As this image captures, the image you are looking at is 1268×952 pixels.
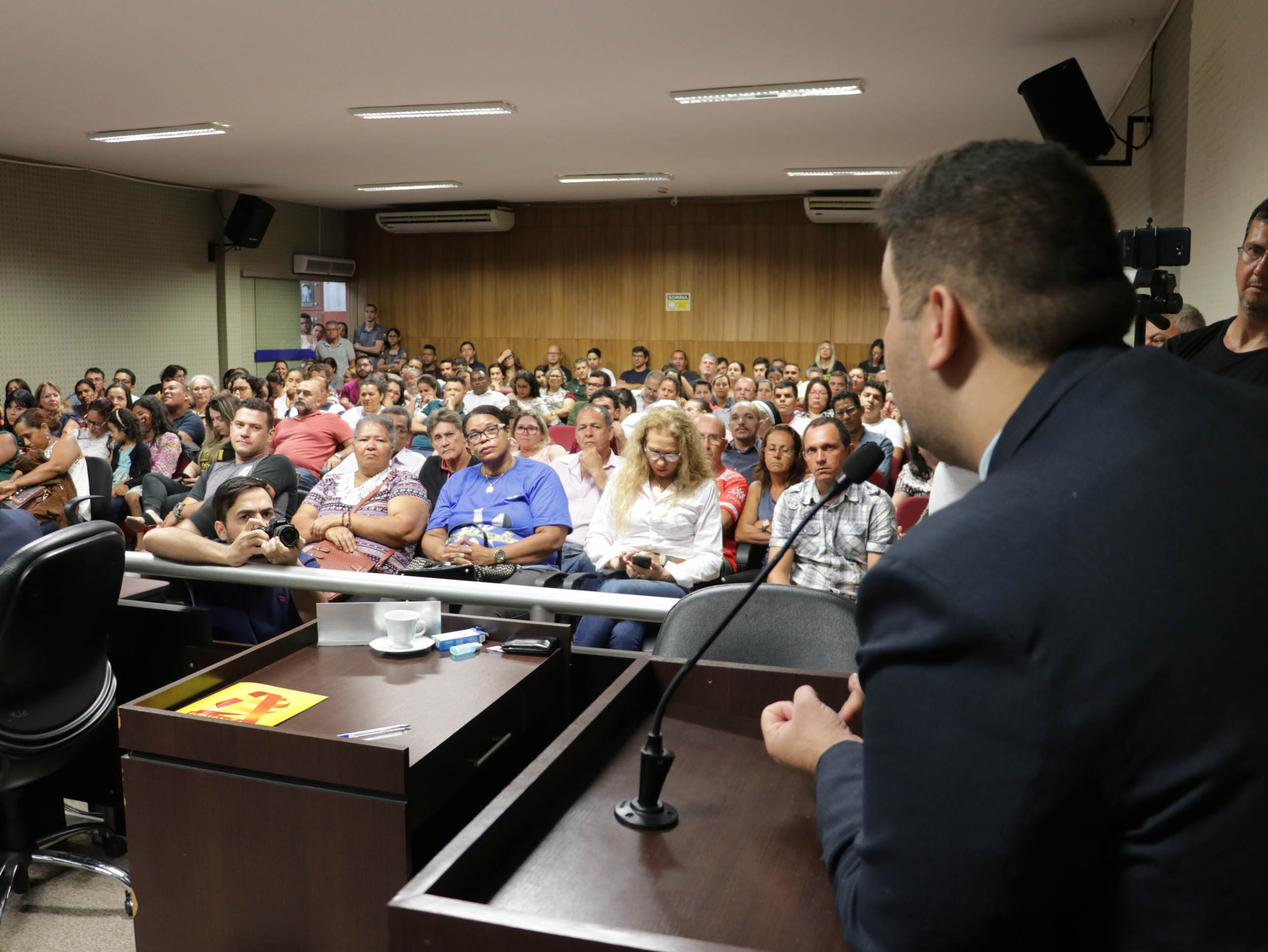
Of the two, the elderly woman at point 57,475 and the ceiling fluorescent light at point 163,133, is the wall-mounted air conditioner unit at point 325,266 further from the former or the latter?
the elderly woman at point 57,475

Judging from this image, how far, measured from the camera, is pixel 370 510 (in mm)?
3939

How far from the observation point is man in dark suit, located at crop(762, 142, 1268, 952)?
0.65m

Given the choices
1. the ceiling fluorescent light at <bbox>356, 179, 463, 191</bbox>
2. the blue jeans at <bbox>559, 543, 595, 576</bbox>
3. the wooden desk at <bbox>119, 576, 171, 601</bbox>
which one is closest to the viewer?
the wooden desk at <bbox>119, 576, 171, 601</bbox>

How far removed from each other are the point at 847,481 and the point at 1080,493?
1.59 feet

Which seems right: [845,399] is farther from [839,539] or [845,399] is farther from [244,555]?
[244,555]

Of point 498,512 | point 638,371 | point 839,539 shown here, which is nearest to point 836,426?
point 839,539

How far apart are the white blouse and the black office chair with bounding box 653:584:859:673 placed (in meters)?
1.81

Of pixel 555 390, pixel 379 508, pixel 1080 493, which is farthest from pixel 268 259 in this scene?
pixel 1080 493

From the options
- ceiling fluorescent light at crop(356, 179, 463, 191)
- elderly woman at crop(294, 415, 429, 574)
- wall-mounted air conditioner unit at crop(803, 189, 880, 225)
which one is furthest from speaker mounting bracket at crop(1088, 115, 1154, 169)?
ceiling fluorescent light at crop(356, 179, 463, 191)

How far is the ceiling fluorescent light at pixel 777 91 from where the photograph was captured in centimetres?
657

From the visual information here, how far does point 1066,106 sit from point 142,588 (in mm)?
5483

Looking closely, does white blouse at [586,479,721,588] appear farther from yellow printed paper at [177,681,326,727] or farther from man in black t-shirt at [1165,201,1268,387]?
yellow printed paper at [177,681,326,727]

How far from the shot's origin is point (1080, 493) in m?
0.68

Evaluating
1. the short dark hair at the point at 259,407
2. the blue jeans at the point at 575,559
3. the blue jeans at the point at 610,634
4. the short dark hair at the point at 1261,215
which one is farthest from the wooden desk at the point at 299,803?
the short dark hair at the point at 259,407
